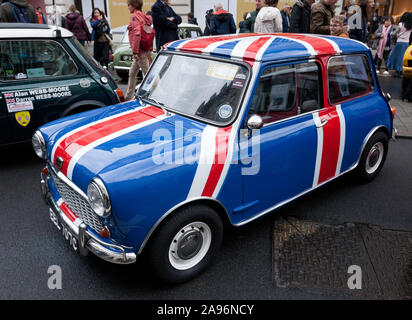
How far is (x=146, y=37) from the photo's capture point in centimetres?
712

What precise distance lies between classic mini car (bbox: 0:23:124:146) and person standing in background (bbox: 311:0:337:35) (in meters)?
4.00

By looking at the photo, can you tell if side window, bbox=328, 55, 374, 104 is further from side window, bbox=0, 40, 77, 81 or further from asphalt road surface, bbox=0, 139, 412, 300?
side window, bbox=0, 40, 77, 81

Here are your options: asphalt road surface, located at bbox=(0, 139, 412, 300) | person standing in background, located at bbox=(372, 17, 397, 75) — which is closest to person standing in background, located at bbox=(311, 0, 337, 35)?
asphalt road surface, located at bbox=(0, 139, 412, 300)

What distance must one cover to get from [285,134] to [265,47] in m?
0.77

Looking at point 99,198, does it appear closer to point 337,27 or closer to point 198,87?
point 198,87

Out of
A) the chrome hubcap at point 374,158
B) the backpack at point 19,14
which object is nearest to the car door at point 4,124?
the backpack at point 19,14

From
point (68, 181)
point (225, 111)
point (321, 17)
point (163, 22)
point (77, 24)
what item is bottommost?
point (68, 181)

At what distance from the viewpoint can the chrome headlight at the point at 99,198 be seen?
2295 millimetres

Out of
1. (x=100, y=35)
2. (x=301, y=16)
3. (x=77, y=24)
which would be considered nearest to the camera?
(x=301, y=16)

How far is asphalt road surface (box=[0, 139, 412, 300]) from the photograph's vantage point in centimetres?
278

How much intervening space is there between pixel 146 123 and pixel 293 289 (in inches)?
71.2

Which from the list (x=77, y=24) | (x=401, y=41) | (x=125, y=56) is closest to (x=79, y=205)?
(x=125, y=56)
